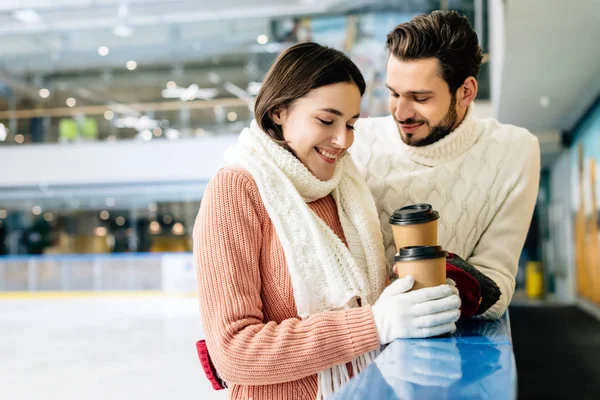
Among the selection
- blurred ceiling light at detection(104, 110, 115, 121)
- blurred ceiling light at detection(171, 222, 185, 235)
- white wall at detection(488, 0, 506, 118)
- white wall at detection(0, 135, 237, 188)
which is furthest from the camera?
blurred ceiling light at detection(104, 110, 115, 121)

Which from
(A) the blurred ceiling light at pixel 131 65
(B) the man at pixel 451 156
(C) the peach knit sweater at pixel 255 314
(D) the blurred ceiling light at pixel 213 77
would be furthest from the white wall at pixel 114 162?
(C) the peach knit sweater at pixel 255 314

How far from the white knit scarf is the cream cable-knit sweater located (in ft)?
0.82

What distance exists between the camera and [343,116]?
1562mm

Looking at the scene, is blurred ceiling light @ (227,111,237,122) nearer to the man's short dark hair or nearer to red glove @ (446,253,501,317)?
the man's short dark hair

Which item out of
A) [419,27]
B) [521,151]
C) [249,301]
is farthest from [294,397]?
[419,27]

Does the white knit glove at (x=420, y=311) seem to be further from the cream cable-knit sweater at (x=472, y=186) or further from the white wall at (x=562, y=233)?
the white wall at (x=562, y=233)

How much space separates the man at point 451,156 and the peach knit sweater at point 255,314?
466 millimetres

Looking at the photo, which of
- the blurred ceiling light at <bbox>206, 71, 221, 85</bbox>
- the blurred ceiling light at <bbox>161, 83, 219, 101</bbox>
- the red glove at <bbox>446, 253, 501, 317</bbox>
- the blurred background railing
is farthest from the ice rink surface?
the blurred ceiling light at <bbox>206, 71, 221, 85</bbox>

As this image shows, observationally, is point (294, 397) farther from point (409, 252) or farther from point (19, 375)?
point (19, 375)

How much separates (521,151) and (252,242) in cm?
92

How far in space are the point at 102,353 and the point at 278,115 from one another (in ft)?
23.1

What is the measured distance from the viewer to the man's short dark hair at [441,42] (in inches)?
76.8

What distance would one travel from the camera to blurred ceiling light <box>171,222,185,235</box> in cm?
1688

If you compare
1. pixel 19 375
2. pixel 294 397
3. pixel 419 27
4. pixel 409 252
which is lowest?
pixel 19 375
